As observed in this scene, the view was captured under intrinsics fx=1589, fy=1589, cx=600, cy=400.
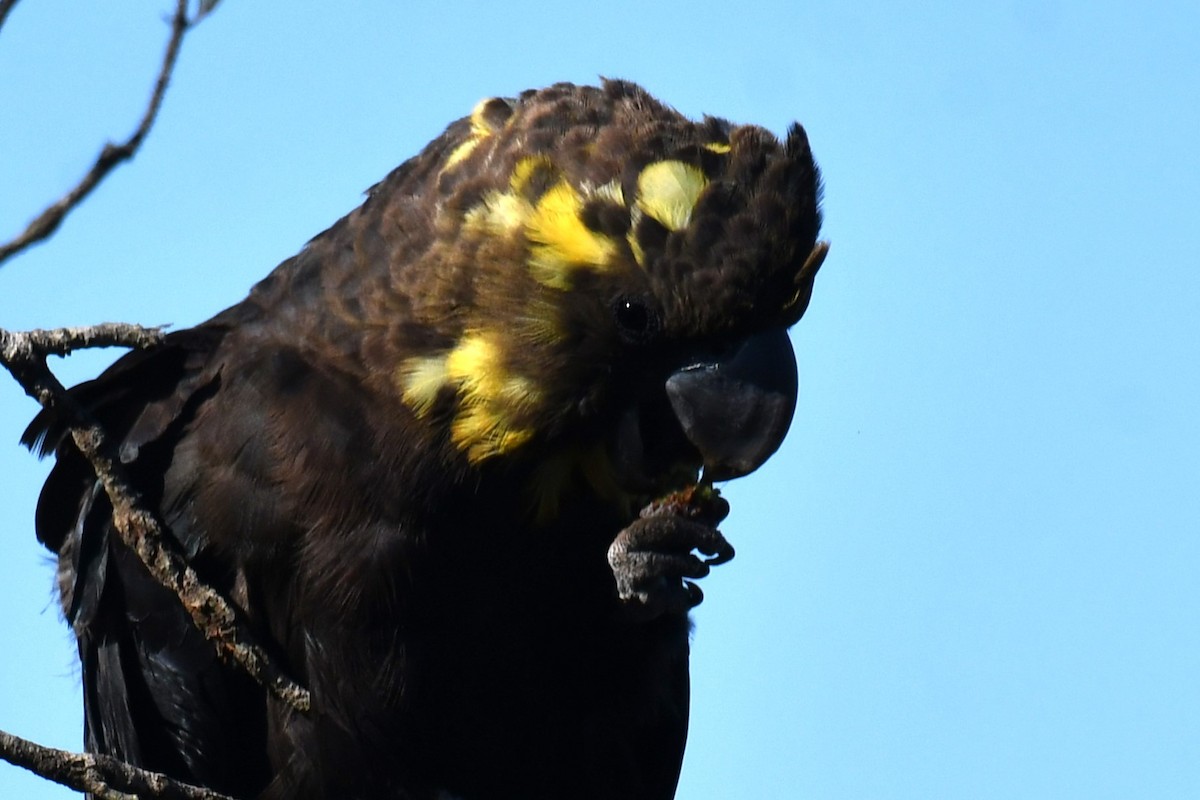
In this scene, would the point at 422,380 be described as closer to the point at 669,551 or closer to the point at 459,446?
the point at 459,446

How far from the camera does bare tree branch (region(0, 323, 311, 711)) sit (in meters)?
4.86

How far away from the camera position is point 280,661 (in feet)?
16.7

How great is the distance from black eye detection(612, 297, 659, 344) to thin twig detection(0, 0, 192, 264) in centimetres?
147

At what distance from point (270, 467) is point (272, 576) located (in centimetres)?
35

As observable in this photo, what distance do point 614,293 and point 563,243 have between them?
21 centimetres

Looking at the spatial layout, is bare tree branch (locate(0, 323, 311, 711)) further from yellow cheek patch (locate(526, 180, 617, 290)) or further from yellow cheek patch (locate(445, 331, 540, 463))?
yellow cheek patch (locate(526, 180, 617, 290))

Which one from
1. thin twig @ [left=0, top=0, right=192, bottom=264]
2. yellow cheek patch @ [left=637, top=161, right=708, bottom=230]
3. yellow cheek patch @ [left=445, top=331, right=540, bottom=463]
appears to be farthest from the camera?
yellow cheek patch @ [left=445, top=331, right=540, bottom=463]

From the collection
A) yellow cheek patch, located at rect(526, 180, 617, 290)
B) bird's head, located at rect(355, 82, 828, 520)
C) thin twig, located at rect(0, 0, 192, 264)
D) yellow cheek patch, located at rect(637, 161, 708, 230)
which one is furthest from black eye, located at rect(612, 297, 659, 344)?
thin twig, located at rect(0, 0, 192, 264)

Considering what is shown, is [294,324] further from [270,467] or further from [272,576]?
[272,576]

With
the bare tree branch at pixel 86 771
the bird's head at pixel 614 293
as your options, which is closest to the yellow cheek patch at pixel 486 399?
the bird's head at pixel 614 293

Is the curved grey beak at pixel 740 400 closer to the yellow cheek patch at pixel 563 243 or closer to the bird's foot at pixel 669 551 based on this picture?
the bird's foot at pixel 669 551

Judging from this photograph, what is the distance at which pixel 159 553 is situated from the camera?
4941mm

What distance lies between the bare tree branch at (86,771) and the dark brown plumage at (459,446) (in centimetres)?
84

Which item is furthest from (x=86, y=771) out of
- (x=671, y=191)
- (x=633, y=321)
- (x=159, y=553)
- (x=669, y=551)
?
(x=671, y=191)
